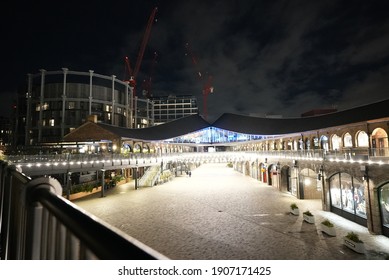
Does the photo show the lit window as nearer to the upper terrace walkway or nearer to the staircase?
the staircase

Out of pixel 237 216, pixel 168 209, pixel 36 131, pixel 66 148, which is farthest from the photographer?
pixel 36 131

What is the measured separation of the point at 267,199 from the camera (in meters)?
25.8

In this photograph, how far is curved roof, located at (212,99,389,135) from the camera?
20828mm

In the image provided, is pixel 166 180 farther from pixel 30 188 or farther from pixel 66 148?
pixel 30 188

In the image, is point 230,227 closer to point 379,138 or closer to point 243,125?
point 379,138

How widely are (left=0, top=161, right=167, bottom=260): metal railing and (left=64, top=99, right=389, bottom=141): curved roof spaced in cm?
2345

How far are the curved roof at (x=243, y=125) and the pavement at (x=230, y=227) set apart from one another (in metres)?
9.79

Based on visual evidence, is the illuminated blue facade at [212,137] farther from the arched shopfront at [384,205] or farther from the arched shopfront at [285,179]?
the arched shopfront at [384,205]

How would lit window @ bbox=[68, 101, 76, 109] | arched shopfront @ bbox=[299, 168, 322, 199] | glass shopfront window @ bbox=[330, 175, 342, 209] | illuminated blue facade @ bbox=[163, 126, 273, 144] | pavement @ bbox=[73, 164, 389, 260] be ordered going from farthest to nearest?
illuminated blue facade @ bbox=[163, 126, 273, 144], lit window @ bbox=[68, 101, 76, 109], arched shopfront @ bbox=[299, 168, 322, 199], glass shopfront window @ bbox=[330, 175, 342, 209], pavement @ bbox=[73, 164, 389, 260]

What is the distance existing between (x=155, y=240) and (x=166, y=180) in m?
28.5

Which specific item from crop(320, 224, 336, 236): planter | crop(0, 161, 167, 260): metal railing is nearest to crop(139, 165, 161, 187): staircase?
crop(320, 224, 336, 236): planter

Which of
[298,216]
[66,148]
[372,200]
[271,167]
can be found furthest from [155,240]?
[66,148]

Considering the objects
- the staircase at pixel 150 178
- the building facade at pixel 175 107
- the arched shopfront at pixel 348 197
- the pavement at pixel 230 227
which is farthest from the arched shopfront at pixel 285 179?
the building facade at pixel 175 107

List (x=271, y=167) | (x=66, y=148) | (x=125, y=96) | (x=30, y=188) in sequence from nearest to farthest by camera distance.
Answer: (x=30, y=188), (x=271, y=167), (x=66, y=148), (x=125, y=96)
